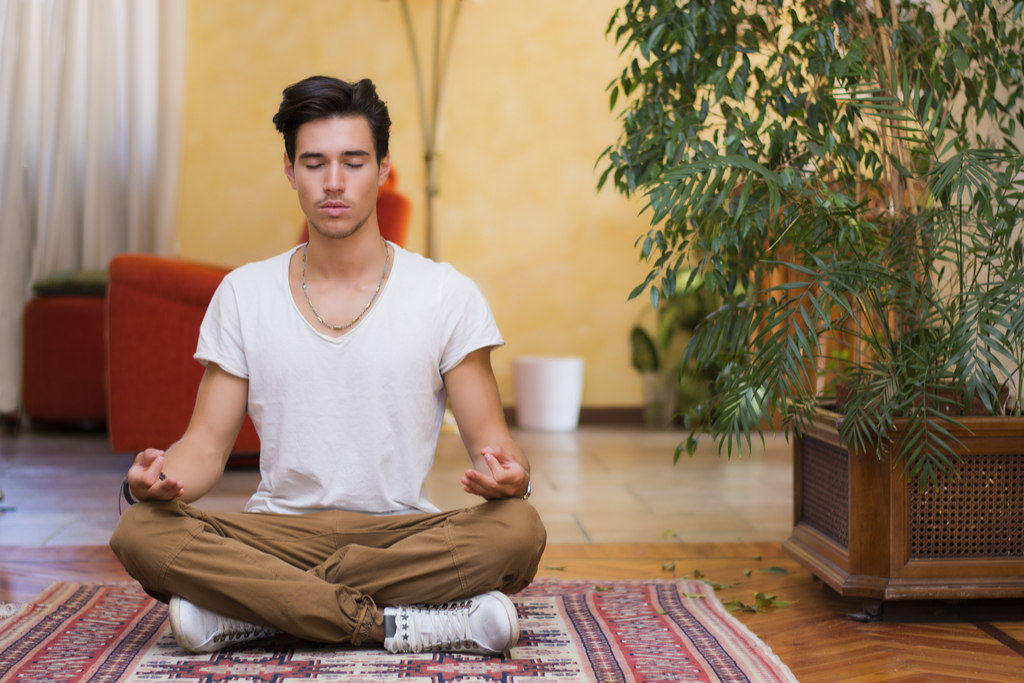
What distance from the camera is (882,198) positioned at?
2059 mm

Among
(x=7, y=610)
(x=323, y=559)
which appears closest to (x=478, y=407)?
(x=323, y=559)

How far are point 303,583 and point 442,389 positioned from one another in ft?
1.45

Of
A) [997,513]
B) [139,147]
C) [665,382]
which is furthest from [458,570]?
[139,147]

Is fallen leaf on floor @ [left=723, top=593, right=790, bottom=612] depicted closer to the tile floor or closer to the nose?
the tile floor

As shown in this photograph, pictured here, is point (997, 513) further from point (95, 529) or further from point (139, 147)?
point (139, 147)

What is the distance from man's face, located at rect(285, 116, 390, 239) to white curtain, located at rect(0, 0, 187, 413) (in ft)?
10.6

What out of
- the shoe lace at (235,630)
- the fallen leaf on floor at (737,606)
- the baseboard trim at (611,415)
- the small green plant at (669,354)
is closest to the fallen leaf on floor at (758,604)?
the fallen leaf on floor at (737,606)

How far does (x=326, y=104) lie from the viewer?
1.66 m

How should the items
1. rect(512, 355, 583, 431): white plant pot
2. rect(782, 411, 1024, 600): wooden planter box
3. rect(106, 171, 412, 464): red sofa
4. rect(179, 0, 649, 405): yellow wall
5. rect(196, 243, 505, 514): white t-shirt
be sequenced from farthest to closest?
rect(179, 0, 649, 405): yellow wall
rect(512, 355, 583, 431): white plant pot
rect(106, 171, 412, 464): red sofa
rect(782, 411, 1024, 600): wooden planter box
rect(196, 243, 505, 514): white t-shirt

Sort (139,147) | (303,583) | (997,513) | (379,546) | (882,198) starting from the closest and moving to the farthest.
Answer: (303,583) < (379,546) < (997,513) < (882,198) < (139,147)

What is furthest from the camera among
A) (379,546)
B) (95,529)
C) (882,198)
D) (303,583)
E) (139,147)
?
(139,147)

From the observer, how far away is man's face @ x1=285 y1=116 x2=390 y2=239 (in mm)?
1650

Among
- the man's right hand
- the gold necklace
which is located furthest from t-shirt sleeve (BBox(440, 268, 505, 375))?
the man's right hand

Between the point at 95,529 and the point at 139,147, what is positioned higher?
the point at 139,147
